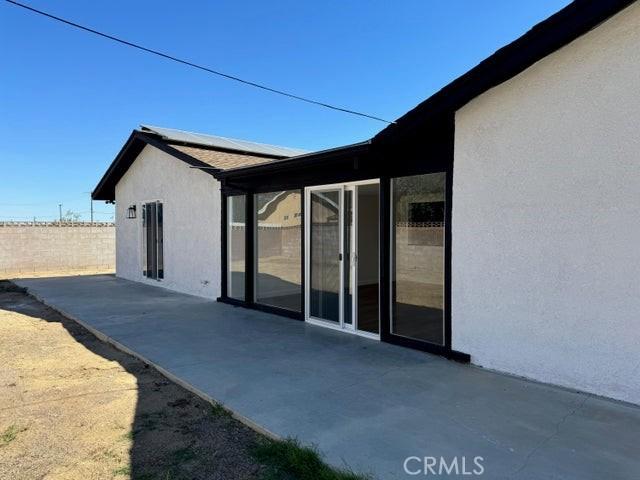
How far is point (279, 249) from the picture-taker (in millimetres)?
8344

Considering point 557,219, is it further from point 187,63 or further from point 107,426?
point 187,63

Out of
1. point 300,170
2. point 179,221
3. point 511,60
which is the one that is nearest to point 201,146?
point 179,221

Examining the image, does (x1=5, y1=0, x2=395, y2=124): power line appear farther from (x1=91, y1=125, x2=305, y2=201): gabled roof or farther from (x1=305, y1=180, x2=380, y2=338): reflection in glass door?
(x1=91, y1=125, x2=305, y2=201): gabled roof

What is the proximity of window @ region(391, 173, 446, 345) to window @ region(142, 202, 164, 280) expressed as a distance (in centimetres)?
823

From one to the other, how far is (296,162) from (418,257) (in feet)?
8.35

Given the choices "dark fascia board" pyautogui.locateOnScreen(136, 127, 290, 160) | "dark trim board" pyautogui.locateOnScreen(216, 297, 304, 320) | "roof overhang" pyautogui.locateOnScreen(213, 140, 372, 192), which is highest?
"dark fascia board" pyautogui.locateOnScreen(136, 127, 290, 160)

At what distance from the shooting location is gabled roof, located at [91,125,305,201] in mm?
10297

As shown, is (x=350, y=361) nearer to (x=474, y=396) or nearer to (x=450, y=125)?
(x=474, y=396)

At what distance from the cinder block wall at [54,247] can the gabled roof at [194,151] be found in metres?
6.04

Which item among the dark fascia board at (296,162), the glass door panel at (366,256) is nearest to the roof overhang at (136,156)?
the dark fascia board at (296,162)

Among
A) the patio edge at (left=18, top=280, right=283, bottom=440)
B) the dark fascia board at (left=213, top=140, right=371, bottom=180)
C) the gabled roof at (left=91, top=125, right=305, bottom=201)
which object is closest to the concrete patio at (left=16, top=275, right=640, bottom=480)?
the patio edge at (left=18, top=280, right=283, bottom=440)

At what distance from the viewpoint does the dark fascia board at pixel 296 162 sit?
5910mm

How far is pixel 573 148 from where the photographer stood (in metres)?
4.24

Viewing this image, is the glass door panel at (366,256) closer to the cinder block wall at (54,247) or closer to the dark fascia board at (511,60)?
the dark fascia board at (511,60)
